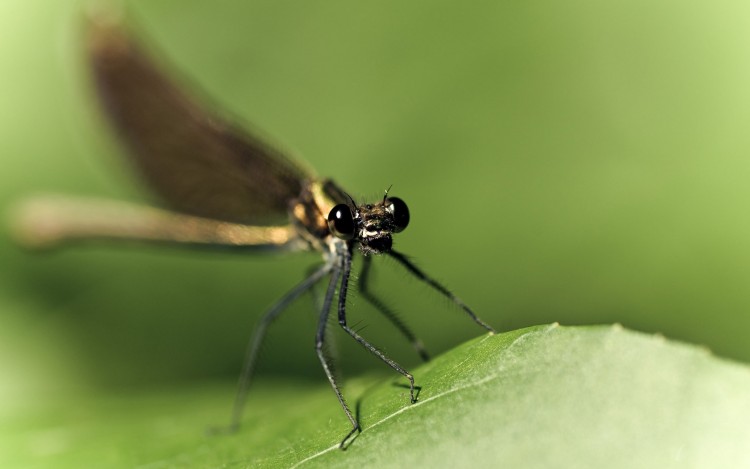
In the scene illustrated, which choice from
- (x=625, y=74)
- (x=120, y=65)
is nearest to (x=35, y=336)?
(x=120, y=65)

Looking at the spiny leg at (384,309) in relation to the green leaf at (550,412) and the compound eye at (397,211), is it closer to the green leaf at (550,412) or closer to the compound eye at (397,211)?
the compound eye at (397,211)

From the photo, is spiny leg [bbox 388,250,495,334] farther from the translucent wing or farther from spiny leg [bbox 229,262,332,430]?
the translucent wing

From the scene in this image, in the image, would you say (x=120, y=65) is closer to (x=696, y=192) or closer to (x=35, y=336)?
(x=35, y=336)

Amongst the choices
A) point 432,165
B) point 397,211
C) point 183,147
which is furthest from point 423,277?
point 183,147

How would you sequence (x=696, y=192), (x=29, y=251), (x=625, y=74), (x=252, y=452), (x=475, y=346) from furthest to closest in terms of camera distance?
(x=29, y=251) → (x=625, y=74) → (x=696, y=192) → (x=252, y=452) → (x=475, y=346)

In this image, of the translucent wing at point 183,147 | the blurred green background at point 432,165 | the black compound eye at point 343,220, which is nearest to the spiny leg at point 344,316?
the blurred green background at point 432,165
